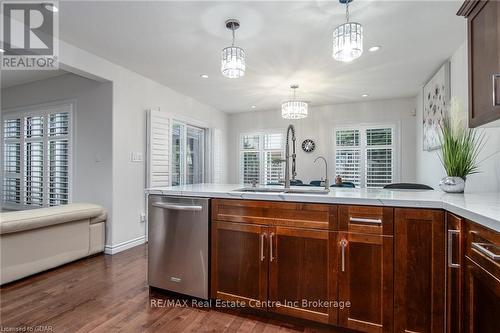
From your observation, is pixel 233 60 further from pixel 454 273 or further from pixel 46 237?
pixel 46 237

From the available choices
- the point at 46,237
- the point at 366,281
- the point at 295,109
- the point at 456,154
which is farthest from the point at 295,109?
the point at 46,237

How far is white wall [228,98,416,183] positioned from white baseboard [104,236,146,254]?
Result: 10.6 feet

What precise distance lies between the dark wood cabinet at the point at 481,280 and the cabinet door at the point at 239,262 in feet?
3.67

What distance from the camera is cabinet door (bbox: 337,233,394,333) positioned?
1569 millimetres

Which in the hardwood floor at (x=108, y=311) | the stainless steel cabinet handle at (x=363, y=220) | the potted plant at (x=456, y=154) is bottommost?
the hardwood floor at (x=108, y=311)

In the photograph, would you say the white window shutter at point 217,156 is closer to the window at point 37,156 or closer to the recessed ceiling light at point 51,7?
the window at point 37,156

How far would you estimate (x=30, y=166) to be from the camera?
4.44 m

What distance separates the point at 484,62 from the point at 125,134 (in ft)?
12.2

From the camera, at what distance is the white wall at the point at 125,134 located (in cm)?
325

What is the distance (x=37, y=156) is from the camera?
4.31m

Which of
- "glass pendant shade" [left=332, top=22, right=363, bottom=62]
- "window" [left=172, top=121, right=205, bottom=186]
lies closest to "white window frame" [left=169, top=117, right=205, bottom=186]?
"window" [left=172, top=121, right=205, bottom=186]

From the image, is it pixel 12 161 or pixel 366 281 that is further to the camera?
pixel 12 161

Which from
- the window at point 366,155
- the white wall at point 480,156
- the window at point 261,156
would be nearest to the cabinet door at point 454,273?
the white wall at point 480,156

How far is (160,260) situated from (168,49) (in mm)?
2311
